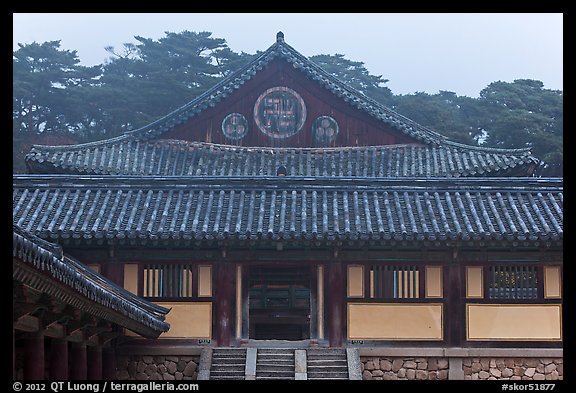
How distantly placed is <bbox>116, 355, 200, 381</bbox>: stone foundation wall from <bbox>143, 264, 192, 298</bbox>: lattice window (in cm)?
136

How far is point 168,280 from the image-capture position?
1884 cm

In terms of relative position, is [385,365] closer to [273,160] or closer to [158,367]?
[158,367]

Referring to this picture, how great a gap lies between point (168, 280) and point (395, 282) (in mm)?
4940

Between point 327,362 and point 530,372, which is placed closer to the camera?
point 327,362

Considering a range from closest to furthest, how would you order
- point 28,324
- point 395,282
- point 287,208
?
1. point 28,324
2. point 395,282
3. point 287,208

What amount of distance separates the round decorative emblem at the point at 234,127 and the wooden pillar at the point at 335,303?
393 inches

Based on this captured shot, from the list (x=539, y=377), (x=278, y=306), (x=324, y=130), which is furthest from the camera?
(x=324, y=130)

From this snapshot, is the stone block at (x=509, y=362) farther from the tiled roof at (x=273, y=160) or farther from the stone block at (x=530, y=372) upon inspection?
the tiled roof at (x=273, y=160)

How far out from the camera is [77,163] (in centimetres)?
2692

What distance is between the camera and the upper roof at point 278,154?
26875mm

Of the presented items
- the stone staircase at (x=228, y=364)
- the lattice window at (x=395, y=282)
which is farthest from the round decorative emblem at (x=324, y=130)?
the stone staircase at (x=228, y=364)

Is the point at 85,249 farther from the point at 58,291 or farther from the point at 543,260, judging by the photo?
the point at 543,260

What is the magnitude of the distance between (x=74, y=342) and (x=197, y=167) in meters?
13.1

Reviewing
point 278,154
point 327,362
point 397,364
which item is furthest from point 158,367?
point 278,154
